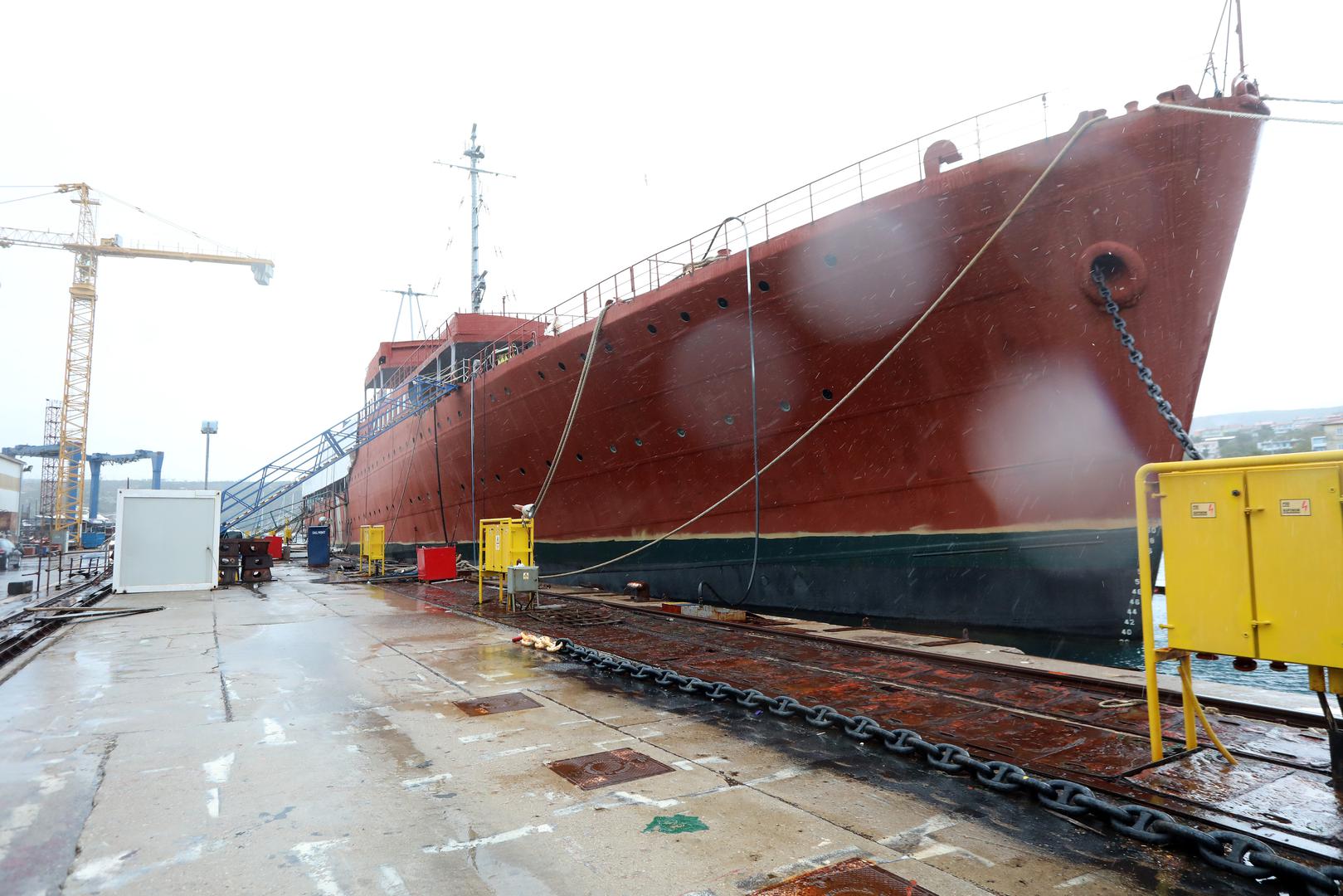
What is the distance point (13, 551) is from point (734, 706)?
34.9 m

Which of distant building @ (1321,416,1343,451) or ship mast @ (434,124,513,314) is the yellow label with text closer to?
distant building @ (1321,416,1343,451)

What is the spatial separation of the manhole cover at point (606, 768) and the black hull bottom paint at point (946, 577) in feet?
18.6

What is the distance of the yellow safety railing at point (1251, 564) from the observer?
2.96m

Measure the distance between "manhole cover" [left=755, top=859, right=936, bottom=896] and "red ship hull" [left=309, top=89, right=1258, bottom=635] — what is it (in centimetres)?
625

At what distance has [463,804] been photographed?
345 cm

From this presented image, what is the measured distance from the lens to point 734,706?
16.7 ft

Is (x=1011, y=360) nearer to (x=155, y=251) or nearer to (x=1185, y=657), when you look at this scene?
(x=1185, y=657)

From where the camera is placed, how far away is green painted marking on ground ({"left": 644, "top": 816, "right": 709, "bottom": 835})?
3.10 m

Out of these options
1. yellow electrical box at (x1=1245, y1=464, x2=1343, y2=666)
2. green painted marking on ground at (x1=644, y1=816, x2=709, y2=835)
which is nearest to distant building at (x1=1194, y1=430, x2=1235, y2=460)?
yellow electrical box at (x1=1245, y1=464, x2=1343, y2=666)

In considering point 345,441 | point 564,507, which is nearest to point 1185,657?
point 564,507

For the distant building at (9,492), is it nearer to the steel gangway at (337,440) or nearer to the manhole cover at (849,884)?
the steel gangway at (337,440)

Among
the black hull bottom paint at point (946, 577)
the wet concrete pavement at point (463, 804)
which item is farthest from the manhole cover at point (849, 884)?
the black hull bottom paint at point (946, 577)

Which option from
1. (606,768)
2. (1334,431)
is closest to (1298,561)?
(1334,431)

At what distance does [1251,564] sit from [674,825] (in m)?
2.76
